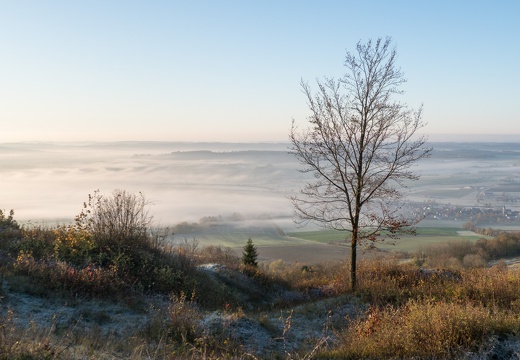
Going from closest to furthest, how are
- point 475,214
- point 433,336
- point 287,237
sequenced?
point 433,336
point 287,237
point 475,214

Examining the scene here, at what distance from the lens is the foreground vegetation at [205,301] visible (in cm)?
595

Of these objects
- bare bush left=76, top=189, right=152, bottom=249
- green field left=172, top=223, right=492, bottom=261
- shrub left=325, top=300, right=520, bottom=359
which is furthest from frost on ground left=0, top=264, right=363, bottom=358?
green field left=172, top=223, right=492, bottom=261

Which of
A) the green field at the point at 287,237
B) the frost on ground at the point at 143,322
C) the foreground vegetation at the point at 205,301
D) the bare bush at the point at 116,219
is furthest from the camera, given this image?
the green field at the point at 287,237

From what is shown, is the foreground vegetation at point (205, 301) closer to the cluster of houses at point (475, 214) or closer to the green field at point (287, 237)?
the green field at point (287, 237)

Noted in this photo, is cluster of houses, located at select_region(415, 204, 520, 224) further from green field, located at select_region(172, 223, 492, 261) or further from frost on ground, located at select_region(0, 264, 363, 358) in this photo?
frost on ground, located at select_region(0, 264, 363, 358)

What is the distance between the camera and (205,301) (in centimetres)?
1227

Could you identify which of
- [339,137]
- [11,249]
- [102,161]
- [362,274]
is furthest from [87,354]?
[102,161]

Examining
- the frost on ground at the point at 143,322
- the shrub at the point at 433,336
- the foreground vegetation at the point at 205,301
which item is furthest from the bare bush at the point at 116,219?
the shrub at the point at 433,336

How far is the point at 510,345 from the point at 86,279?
947cm

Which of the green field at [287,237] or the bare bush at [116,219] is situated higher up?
the bare bush at [116,219]

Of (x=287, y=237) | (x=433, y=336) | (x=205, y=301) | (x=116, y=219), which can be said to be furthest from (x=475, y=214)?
(x=433, y=336)

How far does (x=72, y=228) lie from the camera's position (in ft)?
Result: 43.0

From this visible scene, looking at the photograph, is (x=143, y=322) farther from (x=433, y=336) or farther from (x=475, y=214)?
(x=475, y=214)

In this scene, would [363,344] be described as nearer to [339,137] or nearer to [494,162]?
[339,137]
